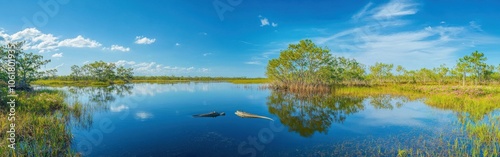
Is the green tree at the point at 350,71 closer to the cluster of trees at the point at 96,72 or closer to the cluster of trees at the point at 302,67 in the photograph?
the cluster of trees at the point at 302,67

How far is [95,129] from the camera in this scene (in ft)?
37.3

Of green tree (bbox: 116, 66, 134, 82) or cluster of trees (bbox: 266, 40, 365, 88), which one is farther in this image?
green tree (bbox: 116, 66, 134, 82)

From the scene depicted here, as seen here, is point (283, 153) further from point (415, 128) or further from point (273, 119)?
point (415, 128)

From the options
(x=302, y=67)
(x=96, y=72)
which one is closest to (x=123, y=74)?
(x=96, y=72)

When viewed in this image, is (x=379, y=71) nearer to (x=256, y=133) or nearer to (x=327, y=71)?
(x=327, y=71)

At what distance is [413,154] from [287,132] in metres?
4.92

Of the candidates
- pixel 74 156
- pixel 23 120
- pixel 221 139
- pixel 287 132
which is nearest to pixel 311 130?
pixel 287 132

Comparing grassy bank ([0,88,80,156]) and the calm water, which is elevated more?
grassy bank ([0,88,80,156])

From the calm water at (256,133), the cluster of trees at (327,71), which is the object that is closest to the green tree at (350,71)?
the cluster of trees at (327,71)

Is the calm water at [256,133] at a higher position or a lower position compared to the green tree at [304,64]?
lower

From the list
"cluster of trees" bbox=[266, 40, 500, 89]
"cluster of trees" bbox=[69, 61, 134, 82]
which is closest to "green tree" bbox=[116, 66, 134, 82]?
"cluster of trees" bbox=[69, 61, 134, 82]

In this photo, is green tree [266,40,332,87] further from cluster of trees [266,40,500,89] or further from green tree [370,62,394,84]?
green tree [370,62,394,84]

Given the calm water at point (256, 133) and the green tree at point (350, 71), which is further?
the green tree at point (350, 71)

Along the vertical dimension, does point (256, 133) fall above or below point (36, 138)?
below
